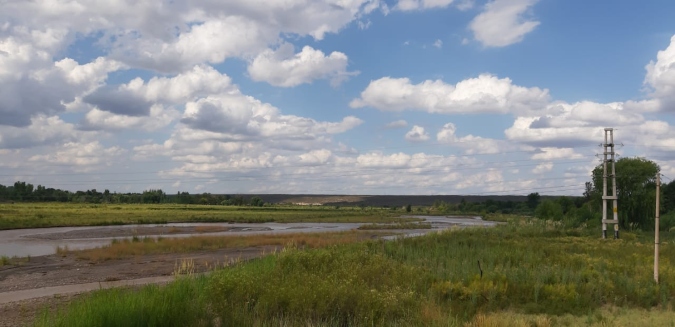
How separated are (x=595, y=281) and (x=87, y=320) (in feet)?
46.9

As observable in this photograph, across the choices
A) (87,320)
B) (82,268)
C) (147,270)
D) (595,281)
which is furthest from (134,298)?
(82,268)

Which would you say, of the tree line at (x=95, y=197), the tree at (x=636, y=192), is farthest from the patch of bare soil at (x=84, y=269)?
the tree line at (x=95, y=197)

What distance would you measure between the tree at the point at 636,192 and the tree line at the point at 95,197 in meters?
113

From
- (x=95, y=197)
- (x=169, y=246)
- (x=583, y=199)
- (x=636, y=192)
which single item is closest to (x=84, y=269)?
(x=169, y=246)

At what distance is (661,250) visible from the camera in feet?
96.2

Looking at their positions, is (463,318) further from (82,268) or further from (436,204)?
(436,204)

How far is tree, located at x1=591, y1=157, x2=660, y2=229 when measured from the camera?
175ft

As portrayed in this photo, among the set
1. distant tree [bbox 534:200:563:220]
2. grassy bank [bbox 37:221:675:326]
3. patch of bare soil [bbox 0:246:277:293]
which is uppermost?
distant tree [bbox 534:200:563:220]

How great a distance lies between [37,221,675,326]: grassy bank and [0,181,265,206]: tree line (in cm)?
12083

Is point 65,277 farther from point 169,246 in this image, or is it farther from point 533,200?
point 533,200

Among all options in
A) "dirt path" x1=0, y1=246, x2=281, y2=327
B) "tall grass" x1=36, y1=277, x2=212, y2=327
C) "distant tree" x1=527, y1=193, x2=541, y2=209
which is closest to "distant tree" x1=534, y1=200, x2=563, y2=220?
"dirt path" x1=0, y1=246, x2=281, y2=327

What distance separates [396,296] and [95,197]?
147m

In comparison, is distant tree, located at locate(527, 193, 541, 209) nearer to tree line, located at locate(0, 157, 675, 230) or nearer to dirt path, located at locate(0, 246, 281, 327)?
tree line, located at locate(0, 157, 675, 230)

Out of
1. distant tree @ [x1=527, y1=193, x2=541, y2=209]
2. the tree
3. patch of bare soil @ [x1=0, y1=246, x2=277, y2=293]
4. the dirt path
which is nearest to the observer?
the dirt path
